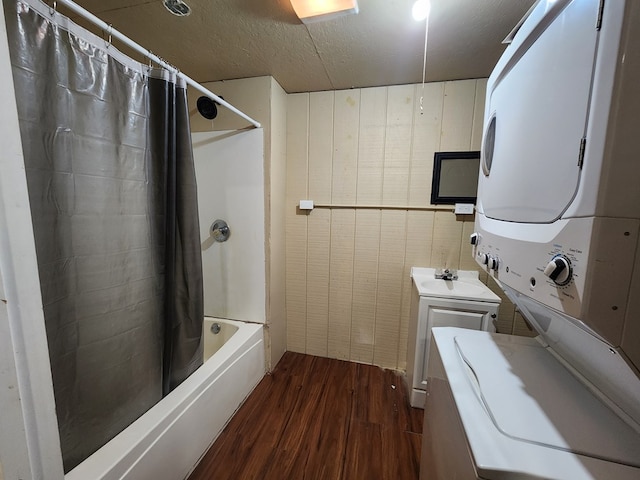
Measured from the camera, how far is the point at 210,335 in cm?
197

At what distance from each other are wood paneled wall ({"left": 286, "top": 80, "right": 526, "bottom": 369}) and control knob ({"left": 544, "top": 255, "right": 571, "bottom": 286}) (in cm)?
146

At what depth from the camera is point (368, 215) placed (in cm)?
201

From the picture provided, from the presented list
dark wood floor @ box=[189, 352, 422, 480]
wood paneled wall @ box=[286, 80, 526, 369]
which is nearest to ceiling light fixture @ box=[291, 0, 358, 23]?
wood paneled wall @ box=[286, 80, 526, 369]

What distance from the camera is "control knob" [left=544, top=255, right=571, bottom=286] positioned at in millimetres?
488

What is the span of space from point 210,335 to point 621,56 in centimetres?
232

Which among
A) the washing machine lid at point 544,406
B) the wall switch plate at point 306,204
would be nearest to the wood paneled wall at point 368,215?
the wall switch plate at point 306,204

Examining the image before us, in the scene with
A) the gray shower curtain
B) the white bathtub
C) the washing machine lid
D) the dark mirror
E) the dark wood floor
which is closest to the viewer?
the washing machine lid

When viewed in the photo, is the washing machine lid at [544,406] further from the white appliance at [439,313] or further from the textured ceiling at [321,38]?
the textured ceiling at [321,38]

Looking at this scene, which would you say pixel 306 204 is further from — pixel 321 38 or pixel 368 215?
pixel 321 38

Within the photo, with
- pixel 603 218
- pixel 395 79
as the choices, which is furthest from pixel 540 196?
pixel 395 79

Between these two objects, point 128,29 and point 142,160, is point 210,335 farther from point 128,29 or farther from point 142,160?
point 128,29

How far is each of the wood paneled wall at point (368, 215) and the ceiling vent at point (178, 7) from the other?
3.05 feet

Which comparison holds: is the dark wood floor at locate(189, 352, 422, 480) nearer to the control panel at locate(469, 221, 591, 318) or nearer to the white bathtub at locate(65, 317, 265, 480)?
the white bathtub at locate(65, 317, 265, 480)

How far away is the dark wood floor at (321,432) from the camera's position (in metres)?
1.28
